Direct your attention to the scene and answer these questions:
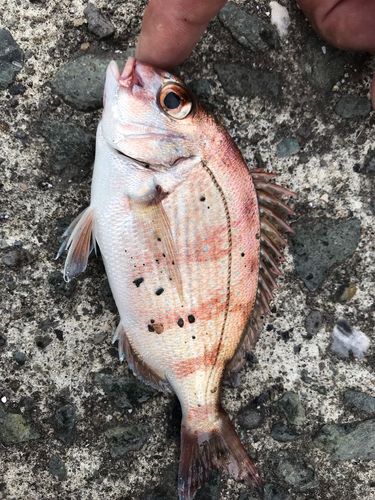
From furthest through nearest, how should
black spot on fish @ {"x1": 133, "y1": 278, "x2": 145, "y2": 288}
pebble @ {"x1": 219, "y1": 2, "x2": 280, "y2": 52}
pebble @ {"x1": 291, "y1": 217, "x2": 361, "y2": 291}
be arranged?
pebble @ {"x1": 291, "y1": 217, "x2": 361, "y2": 291} → pebble @ {"x1": 219, "y1": 2, "x2": 280, "y2": 52} → black spot on fish @ {"x1": 133, "y1": 278, "x2": 145, "y2": 288}

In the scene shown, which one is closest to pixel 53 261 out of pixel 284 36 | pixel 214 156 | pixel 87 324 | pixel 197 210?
pixel 87 324

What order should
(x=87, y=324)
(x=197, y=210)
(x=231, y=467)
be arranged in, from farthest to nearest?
1. (x=87, y=324)
2. (x=231, y=467)
3. (x=197, y=210)

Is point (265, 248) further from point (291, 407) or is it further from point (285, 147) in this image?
point (291, 407)

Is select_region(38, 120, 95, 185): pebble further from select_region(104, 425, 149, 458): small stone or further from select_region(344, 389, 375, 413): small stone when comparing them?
select_region(344, 389, 375, 413): small stone

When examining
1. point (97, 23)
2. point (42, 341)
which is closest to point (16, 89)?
point (97, 23)

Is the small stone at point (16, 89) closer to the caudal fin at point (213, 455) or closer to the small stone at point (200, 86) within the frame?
the small stone at point (200, 86)

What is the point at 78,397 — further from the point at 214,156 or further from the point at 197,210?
the point at 214,156

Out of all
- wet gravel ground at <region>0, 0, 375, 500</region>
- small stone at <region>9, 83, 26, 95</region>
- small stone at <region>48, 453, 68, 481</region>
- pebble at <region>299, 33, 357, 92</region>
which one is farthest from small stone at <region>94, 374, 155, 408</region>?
pebble at <region>299, 33, 357, 92</region>
